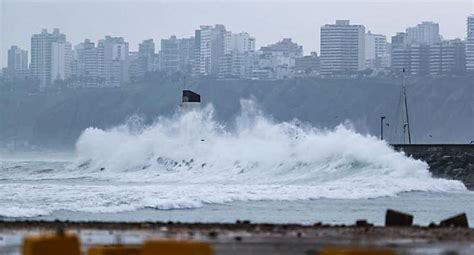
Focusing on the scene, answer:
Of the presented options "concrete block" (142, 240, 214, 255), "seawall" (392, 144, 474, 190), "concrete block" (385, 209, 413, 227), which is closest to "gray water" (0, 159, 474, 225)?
"concrete block" (385, 209, 413, 227)

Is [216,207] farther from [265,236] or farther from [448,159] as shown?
[448,159]

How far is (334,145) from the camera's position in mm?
66188

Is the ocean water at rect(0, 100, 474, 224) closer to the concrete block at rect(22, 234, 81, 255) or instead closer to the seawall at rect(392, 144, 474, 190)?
the seawall at rect(392, 144, 474, 190)

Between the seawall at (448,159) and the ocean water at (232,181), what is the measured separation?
2.86ft

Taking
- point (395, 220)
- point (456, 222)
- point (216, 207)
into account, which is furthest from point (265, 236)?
point (216, 207)

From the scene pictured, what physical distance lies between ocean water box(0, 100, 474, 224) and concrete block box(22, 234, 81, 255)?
15255 mm

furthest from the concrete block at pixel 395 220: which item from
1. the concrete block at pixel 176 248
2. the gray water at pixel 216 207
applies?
the concrete block at pixel 176 248

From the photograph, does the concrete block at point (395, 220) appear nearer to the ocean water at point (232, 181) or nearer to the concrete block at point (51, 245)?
the ocean water at point (232, 181)

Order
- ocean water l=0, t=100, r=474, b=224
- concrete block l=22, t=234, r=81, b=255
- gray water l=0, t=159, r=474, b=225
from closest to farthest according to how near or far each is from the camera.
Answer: concrete block l=22, t=234, r=81, b=255
gray water l=0, t=159, r=474, b=225
ocean water l=0, t=100, r=474, b=224

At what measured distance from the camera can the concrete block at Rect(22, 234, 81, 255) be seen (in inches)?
580

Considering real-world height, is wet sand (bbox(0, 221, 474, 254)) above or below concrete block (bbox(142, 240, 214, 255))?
below

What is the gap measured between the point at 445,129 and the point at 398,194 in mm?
130051

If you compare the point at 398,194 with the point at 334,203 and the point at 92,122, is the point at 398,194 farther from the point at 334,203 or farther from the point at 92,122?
the point at 92,122

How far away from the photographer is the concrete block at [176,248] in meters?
14.1
